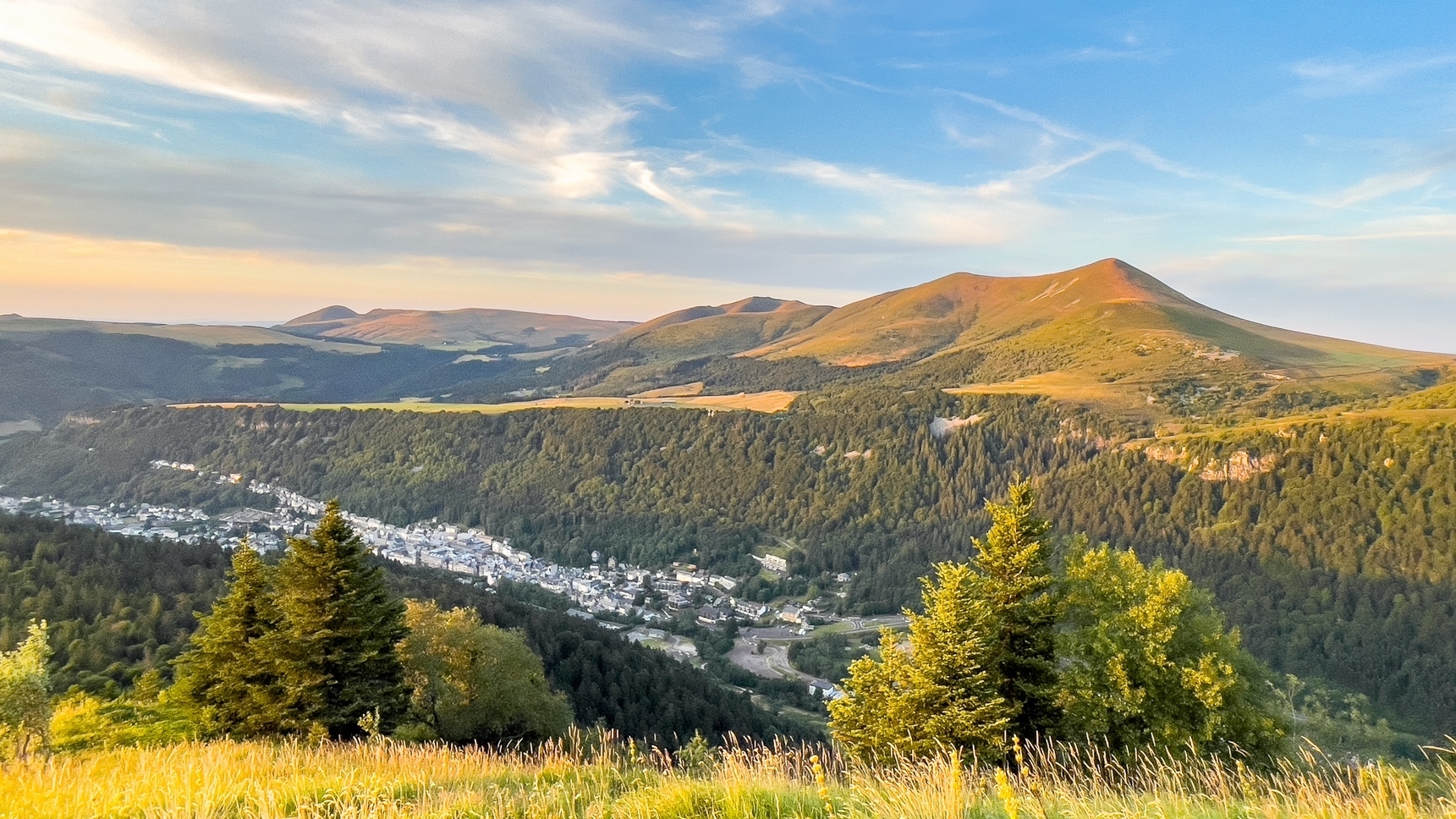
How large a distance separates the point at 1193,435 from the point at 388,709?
154 meters

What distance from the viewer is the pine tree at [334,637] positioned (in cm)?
2161

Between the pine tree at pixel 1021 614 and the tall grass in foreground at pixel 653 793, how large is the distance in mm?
11345

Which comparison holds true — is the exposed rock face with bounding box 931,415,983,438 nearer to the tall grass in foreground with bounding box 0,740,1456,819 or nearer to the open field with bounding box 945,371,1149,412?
the open field with bounding box 945,371,1149,412

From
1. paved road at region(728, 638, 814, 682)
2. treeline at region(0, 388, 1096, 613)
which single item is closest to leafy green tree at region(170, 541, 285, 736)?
paved road at region(728, 638, 814, 682)

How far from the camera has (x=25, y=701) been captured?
1620cm

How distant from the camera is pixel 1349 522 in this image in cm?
10294

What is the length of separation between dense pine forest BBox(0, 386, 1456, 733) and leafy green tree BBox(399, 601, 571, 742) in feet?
286

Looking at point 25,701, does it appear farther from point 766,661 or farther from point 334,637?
point 766,661

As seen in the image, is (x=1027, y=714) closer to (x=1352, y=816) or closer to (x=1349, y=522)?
(x=1352, y=816)

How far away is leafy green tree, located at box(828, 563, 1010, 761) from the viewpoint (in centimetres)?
1830

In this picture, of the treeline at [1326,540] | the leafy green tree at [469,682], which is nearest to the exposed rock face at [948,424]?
the treeline at [1326,540]

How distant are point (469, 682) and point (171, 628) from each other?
1973cm

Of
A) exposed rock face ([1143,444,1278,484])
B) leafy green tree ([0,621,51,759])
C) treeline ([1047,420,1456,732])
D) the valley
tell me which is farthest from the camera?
exposed rock face ([1143,444,1278,484])

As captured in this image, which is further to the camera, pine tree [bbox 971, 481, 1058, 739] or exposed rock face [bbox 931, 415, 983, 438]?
exposed rock face [bbox 931, 415, 983, 438]
